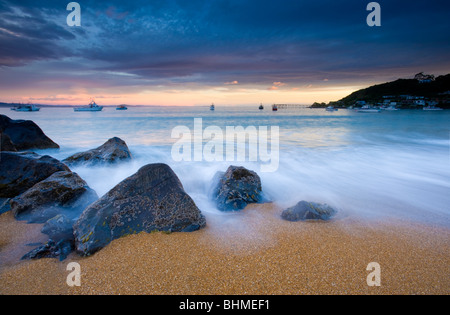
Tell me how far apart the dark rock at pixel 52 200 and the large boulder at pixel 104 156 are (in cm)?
319

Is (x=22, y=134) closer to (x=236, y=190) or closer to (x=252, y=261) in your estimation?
(x=236, y=190)

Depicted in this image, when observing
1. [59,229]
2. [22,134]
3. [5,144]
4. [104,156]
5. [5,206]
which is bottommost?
[59,229]

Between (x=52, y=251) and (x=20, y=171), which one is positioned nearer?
(x=52, y=251)

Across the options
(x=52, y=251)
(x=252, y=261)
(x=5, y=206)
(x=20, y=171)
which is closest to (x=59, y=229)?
(x=52, y=251)

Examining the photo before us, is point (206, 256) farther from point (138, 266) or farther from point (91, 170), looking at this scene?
point (91, 170)

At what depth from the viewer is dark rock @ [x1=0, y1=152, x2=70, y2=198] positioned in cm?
502

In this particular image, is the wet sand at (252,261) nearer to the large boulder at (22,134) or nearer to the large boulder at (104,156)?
the large boulder at (104,156)

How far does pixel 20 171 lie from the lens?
524 cm

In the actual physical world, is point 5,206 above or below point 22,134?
below

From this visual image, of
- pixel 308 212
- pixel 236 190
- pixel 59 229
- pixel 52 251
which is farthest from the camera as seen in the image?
pixel 236 190

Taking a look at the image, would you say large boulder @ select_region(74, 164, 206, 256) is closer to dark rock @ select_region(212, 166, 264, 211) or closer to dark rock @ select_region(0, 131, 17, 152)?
dark rock @ select_region(212, 166, 264, 211)

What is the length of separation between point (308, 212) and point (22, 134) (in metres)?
12.8
